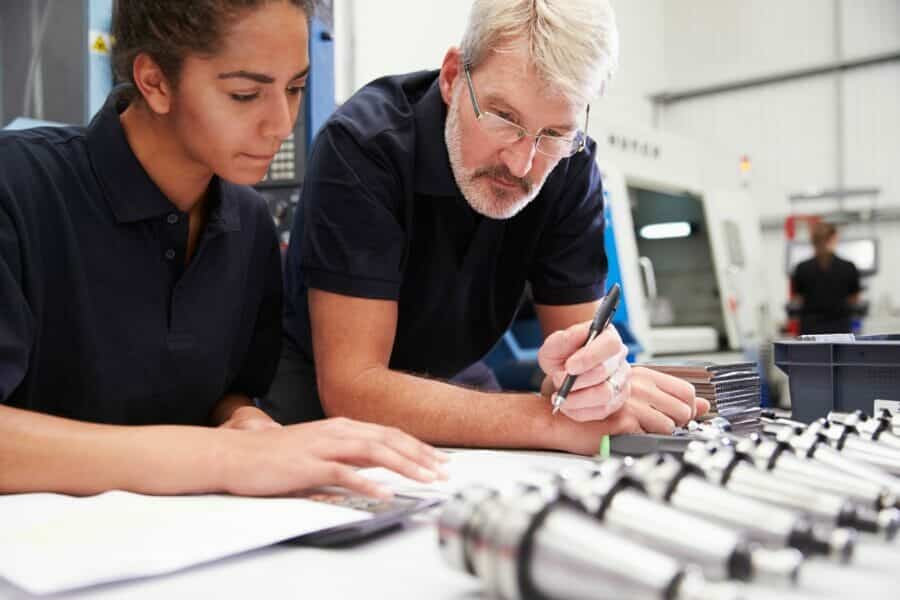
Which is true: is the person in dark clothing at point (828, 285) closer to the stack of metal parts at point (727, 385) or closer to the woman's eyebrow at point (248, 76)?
the stack of metal parts at point (727, 385)

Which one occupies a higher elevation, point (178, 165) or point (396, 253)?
point (178, 165)

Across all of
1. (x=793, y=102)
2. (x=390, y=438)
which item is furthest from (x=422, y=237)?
(x=793, y=102)

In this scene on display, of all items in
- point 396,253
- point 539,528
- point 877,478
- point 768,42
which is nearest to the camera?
point 539,528

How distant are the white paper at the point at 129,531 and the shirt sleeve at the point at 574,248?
0.86 m

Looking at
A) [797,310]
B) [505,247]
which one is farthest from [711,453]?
[797,310]

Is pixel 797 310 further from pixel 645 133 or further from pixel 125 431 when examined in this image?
pixel 125 431

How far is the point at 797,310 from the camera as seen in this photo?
5.86 meters

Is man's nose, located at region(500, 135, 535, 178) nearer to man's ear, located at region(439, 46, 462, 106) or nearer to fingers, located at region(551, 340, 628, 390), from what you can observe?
man's ear, located at region(439, 46, 462, 106)

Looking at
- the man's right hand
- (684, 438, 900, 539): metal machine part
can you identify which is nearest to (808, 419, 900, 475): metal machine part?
(684, 438, 900, 539): metal machine part

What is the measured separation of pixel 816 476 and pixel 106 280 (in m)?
0.83

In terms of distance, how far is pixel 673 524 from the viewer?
17.3 inches

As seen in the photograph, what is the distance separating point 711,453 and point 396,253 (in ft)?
2.32

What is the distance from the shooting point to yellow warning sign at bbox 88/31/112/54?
1.89 metres

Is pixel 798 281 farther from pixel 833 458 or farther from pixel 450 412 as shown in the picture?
pixel 833 458
